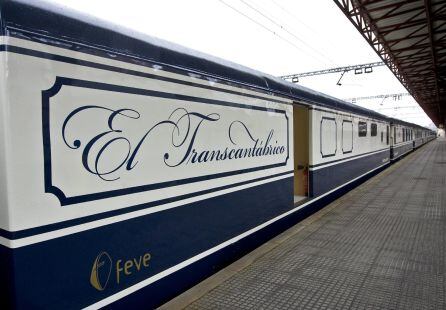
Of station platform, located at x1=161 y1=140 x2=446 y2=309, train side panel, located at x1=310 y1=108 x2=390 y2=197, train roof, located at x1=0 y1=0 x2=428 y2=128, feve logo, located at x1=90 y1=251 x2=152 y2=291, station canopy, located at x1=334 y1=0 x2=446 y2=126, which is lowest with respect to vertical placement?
station platform, located at x1=161 y1=140 x2=446 y2=309

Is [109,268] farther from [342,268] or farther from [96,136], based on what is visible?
[342,268]

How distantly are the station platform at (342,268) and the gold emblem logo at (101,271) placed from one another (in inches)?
28.2

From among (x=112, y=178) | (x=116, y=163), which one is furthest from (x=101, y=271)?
(x=116, y=163)

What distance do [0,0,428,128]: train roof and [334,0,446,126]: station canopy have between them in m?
11.0

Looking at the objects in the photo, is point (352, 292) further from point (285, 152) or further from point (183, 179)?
point (285, 152)

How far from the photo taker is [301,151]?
6.23 meters

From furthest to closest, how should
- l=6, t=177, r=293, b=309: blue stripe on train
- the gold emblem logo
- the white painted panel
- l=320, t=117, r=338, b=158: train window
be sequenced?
l=320, t=117, r=338, b=158: train window
the gold emblem logo
l=6, t=177, r=293, b=309: blue stripe on train
the white painted panel

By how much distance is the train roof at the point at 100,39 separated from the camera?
1883 mm

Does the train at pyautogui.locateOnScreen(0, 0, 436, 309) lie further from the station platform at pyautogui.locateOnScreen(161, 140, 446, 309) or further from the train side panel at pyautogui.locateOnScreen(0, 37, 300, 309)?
the station platform at pyautogui.locateOnScreen(161, 140, 446, 309)

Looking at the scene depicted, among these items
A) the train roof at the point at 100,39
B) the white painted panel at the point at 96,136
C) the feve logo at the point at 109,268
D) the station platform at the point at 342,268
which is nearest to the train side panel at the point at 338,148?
the station platform at the point at 342,268

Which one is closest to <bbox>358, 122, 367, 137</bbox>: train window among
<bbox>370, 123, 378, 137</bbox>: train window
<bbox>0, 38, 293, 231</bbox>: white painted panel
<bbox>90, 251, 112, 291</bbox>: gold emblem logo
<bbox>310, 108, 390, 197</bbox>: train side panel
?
<bbox>310, 108, 390, 197</bbox>: train side panel

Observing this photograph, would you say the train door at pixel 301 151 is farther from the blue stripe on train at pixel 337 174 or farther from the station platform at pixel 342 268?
the station platform at pixel 342 268

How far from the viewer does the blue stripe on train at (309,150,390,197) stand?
6.16m

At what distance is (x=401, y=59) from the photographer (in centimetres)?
2153
